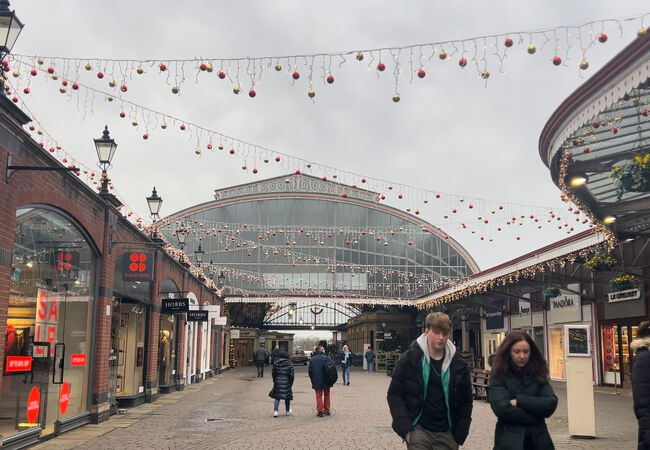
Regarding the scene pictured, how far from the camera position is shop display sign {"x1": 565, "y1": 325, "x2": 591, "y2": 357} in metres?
11.2

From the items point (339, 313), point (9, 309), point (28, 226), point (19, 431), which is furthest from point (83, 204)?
point (339, 313)

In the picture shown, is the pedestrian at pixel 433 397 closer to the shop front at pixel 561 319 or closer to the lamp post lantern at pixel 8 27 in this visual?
the lamp post lantern at pixel 8 27

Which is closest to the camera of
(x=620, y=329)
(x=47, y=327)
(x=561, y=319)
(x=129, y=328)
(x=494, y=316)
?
(x=47, y=327)

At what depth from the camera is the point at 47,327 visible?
1046cm

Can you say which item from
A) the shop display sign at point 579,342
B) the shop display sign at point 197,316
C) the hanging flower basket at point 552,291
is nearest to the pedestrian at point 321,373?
the shop display sign at point 579,342

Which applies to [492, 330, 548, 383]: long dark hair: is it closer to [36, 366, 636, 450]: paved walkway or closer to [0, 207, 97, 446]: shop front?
[36, 366, 636, 450]: paved walkway

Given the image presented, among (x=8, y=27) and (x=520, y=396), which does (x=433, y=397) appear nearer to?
(x=520, y=396)

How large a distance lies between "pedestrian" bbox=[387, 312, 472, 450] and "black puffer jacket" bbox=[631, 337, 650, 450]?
3.88ft

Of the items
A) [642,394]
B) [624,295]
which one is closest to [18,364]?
[642,394]

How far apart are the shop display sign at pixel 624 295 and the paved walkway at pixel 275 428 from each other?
10.9 feet

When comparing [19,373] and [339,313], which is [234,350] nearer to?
[339,313]

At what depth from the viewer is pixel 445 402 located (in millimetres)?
4766

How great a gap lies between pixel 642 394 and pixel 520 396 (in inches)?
35.6

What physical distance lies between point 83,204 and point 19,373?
3.53m
